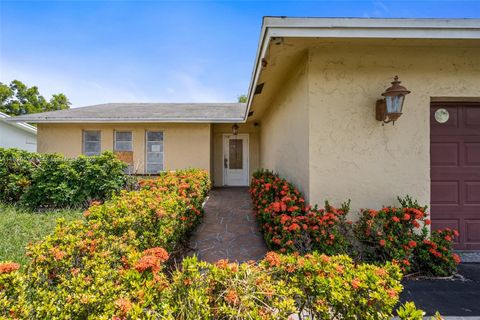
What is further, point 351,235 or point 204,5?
point 204,5

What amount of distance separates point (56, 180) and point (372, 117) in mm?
7888

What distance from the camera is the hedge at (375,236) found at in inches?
120

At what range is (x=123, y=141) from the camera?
949 cm

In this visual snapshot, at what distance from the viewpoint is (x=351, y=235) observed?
3359 millimetres

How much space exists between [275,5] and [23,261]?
7.37 m

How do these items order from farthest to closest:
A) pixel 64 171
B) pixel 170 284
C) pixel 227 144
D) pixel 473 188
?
pixel 227 144 → pixel 64 171 → pixel 473 188 → pixel 170 284

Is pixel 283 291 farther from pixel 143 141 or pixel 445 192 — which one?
pixel 143 141

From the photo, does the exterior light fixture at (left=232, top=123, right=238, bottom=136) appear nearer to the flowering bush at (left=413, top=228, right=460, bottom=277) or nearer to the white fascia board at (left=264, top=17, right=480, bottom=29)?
the white fascia board at (left=264, top=17, right=480, bottom=29)

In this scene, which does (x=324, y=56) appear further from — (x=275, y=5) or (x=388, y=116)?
(x=275, y=5)

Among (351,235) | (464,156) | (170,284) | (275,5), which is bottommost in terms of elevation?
(351,235)

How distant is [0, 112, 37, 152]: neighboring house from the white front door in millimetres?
12074

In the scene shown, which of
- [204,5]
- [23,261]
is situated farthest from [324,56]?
[23,261]

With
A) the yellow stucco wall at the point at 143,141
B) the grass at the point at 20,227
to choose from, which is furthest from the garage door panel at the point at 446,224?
the yellow stucco wall at the point at 143,141

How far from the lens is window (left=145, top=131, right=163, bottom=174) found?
374 inches
